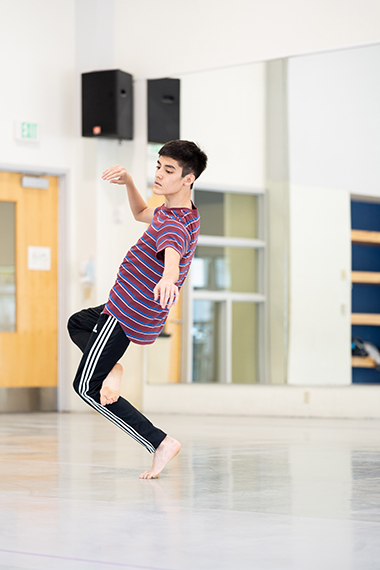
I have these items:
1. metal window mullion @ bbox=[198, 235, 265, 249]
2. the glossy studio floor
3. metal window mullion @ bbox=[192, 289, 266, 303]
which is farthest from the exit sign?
the glossy studio floor

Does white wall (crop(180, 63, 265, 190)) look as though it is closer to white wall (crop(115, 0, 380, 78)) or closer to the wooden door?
white wall (crop(115, 0, 380, 78))

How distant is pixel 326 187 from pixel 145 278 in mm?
3595

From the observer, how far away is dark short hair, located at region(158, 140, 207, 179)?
105 inches

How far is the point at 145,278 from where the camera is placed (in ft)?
8.59

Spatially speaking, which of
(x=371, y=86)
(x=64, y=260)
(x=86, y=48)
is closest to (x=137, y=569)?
(x=371, y=86)

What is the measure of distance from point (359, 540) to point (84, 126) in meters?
5.24

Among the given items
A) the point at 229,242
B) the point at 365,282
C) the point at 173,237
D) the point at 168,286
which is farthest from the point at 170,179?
the point at 229,242

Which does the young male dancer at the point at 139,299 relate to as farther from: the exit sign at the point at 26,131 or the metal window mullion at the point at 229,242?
the exit sign at the point at 26,131

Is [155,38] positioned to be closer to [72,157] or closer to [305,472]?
[72,157]

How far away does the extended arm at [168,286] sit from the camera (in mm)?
2193

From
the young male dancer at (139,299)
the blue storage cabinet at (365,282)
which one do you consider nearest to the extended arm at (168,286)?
the young male dancer at (139,299)

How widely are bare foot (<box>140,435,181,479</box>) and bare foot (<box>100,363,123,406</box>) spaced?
0.26 meters

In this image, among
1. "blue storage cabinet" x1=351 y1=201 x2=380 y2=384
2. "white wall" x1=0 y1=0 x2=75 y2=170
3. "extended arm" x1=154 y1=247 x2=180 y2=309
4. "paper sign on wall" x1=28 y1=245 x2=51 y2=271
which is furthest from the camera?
"paper sign on wall" x1=28 y1=245 x2=51 y2=271

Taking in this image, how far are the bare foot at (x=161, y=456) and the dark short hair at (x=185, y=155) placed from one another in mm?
941
